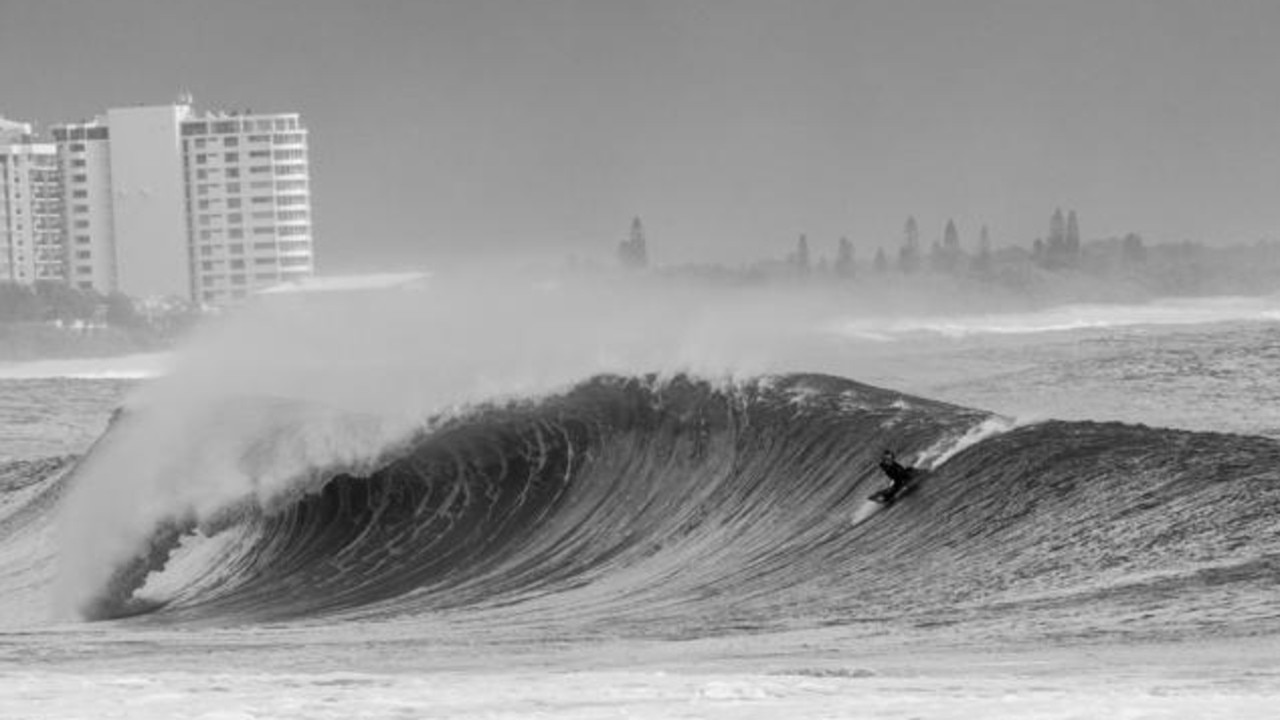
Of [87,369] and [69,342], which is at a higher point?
[69,342]

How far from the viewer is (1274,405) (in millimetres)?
47031

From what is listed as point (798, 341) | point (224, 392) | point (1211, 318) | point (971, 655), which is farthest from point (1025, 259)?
point (971, 655)

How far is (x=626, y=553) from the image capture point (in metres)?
27.3

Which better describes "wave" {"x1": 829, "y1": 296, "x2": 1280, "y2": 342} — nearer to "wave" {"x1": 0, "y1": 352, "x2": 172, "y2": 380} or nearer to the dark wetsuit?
"wave" {"x1": 0, "y1": 352, "x2": 172, "y2": 380}

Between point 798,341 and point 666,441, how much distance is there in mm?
24531

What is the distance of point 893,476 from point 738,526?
2.09 meters

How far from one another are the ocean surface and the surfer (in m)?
0.18

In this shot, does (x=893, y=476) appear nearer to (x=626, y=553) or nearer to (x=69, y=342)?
(x=626, y=553)

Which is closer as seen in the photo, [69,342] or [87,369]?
[87,369]

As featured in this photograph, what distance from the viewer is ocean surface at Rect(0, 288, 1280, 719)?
14055mm

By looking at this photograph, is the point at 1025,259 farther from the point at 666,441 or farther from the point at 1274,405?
the point at 666,441

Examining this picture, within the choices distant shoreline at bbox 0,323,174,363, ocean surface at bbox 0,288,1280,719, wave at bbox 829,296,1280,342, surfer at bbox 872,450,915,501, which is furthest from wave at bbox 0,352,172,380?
surfer at bbox 872,450,915,501

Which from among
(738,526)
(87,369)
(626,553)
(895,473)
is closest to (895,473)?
(895,473)

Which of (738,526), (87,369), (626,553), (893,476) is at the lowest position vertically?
(626,553)
